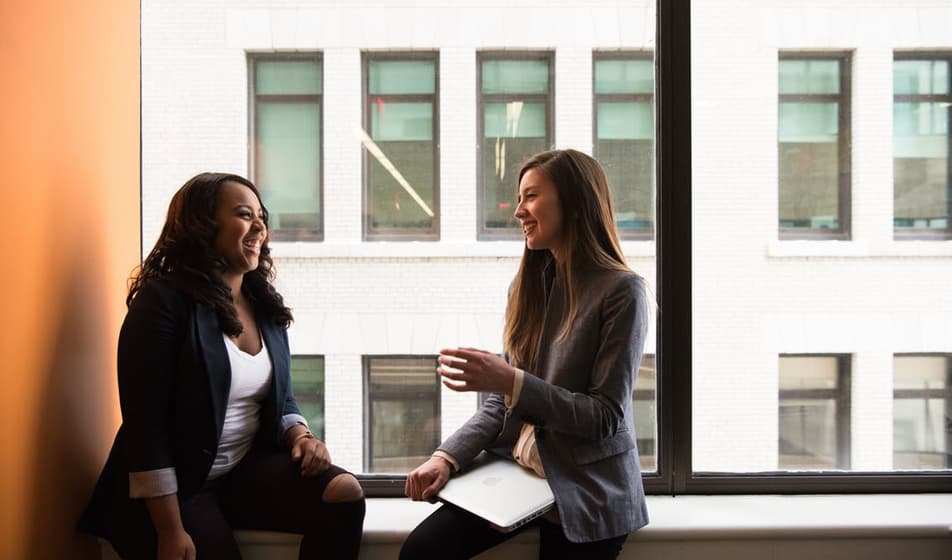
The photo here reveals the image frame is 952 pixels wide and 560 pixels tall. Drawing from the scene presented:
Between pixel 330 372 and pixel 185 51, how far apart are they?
1184 mm

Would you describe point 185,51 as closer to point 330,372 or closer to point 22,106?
point 22,106

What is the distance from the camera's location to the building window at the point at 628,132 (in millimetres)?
2230

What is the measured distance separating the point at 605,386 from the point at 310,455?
2.54 feet

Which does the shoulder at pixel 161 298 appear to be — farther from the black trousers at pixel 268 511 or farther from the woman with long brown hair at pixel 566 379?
the woman with long brown hair at pixel 566 379

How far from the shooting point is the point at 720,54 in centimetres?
223

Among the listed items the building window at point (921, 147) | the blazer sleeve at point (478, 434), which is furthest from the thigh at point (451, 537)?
the building window at point (921, 147)

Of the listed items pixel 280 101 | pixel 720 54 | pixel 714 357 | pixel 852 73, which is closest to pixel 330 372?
pixel 280 101

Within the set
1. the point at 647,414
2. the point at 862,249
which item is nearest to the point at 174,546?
the point at 647,414

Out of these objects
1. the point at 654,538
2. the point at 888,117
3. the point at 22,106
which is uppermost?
the point at 888,117

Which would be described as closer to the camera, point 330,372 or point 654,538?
point 654,538

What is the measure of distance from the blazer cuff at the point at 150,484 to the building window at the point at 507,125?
1221 millimetres

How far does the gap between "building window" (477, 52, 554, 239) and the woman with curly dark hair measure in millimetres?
804

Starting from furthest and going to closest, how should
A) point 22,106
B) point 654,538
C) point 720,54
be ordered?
point 720,54, point 654,538, point 22,106

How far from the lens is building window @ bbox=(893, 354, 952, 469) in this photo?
90.6 inches
